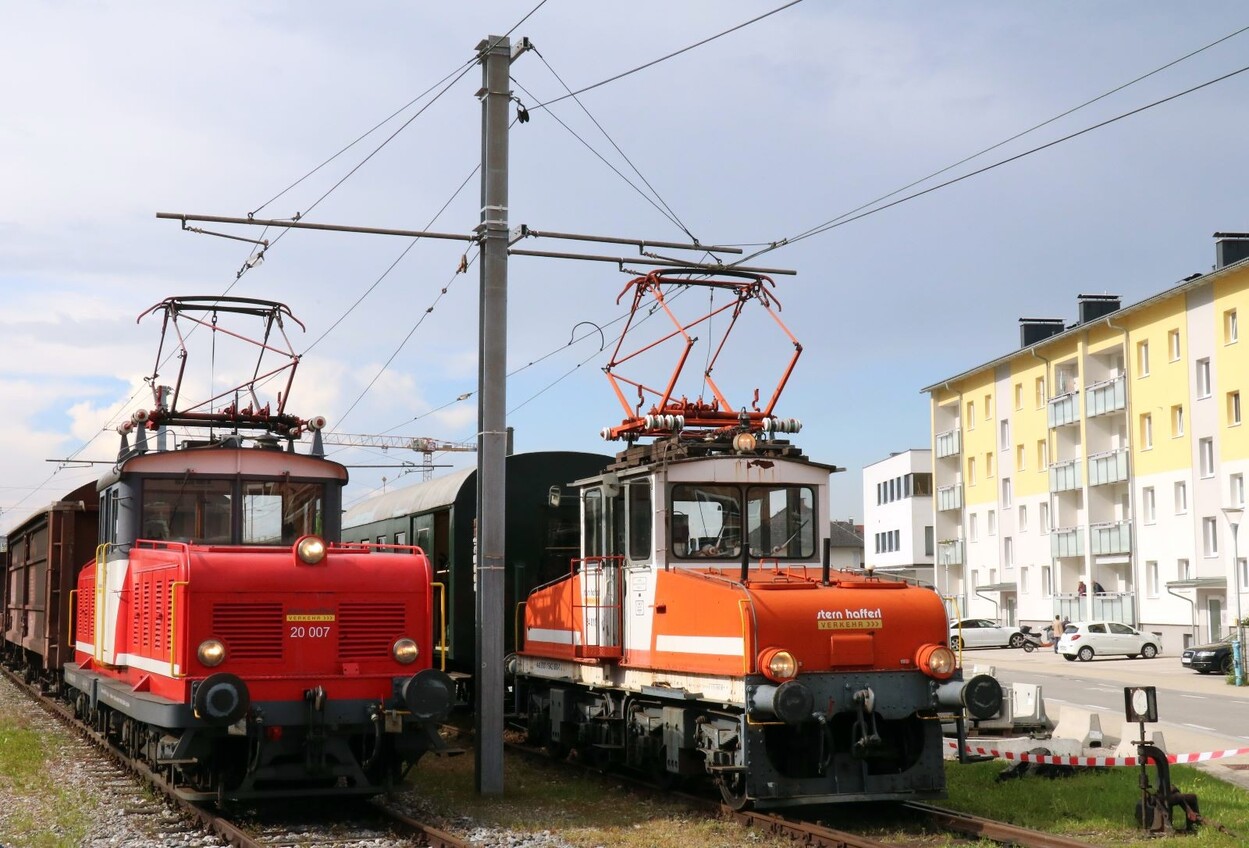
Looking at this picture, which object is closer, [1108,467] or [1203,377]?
[1203,377]

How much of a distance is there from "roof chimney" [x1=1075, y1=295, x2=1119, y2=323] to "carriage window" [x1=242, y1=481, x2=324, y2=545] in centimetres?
4460

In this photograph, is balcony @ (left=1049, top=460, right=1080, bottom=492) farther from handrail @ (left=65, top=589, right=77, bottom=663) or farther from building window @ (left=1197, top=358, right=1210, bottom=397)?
handrail @ (left=65, top=589, right=77, bottom=663)

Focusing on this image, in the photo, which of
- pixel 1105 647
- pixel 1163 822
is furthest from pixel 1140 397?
pixel 1163 822

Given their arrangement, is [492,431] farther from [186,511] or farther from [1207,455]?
[1207,455]

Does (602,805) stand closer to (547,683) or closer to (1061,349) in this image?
(547,683)

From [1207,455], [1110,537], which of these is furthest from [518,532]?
[1110,537]

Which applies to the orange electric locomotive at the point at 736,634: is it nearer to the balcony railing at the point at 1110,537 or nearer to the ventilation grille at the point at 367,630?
the ventilation grille at the point at 367,630

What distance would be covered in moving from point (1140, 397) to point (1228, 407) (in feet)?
17.8

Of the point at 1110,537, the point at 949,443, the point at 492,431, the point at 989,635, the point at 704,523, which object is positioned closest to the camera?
the point at 704,523

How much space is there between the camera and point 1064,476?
52.3m

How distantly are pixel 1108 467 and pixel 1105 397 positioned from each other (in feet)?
8.53

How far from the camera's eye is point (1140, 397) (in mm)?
47438

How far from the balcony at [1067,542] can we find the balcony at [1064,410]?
412 cm

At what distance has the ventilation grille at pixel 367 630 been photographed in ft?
37.3
